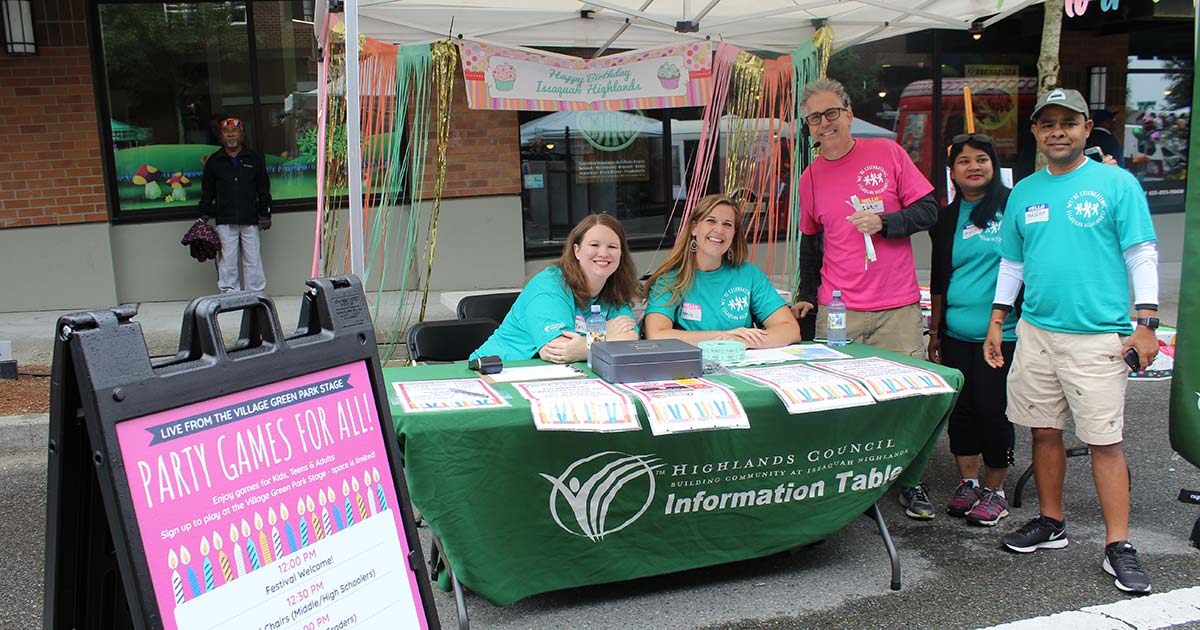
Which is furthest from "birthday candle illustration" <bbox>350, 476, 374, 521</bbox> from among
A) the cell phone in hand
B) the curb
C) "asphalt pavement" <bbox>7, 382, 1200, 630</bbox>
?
the curb

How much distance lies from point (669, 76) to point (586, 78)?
1.70ft

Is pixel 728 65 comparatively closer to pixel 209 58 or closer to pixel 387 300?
pixel 387 300

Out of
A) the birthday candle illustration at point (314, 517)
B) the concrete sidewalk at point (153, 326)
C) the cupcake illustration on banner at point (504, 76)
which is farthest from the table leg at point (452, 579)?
the cupcake illustration on banner at point (504, 76)

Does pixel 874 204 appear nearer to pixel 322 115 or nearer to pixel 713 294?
pixel 713 294

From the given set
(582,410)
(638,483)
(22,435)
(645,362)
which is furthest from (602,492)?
(22,435)

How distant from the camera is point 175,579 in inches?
63.1

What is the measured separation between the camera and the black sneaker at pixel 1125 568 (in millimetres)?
3205

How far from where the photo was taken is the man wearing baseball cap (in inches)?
127

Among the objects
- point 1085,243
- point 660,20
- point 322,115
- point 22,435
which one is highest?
point 660,20

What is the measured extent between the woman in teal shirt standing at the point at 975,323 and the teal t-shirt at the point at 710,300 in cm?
90

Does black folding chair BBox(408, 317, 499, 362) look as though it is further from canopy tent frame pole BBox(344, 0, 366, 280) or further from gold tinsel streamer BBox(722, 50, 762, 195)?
gold tinsel streamer BBox(722, 50, 762, 195)

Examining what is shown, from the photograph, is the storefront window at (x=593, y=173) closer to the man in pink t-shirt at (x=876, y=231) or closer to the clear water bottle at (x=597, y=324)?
the man in pink t-shirt at (x=876, y=231)

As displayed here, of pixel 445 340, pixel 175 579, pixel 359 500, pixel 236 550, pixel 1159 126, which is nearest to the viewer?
pixel 175 579

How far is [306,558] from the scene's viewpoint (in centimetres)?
181
